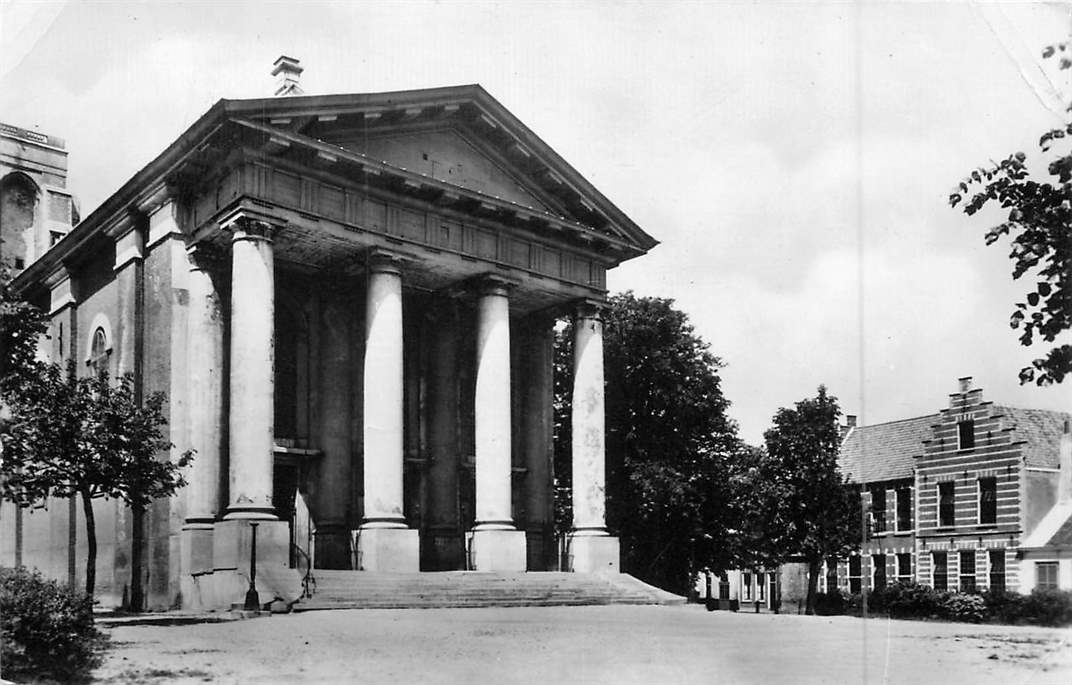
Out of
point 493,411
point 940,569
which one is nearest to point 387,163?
point 493,411

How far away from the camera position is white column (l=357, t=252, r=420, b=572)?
80.1ft

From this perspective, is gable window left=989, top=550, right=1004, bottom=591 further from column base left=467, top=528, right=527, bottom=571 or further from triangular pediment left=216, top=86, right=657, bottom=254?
triangular pediment left=216, top=86, right=657, bottom=254

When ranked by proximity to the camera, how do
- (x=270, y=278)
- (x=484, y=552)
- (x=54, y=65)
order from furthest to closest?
1. (x=484, y=552)
2. (x=270, y=278)
3. (x=54, y=65)

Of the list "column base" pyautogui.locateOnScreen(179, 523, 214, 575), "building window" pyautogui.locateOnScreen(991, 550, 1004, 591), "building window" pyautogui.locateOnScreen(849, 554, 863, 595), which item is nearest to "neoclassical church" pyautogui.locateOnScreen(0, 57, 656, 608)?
"column base" pyautogui.locateOnScreen(179, 523, 214, 575)

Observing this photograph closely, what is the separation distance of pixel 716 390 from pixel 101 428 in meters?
25.2

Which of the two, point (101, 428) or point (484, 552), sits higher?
point (101, 428)

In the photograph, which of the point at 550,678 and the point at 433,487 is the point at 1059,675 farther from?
the point at 433,487

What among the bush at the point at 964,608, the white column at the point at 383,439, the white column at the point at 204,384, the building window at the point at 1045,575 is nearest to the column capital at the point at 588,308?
the white column at the point at 383,439

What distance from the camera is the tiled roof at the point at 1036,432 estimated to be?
24188mm

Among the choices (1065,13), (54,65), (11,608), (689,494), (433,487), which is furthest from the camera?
(689,494)

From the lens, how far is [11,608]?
11953mm

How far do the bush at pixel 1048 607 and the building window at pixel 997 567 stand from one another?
38.6 feet

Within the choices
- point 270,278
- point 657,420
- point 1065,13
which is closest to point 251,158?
point 270,278

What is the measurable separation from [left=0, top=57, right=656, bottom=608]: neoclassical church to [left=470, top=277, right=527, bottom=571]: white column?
6 cm
